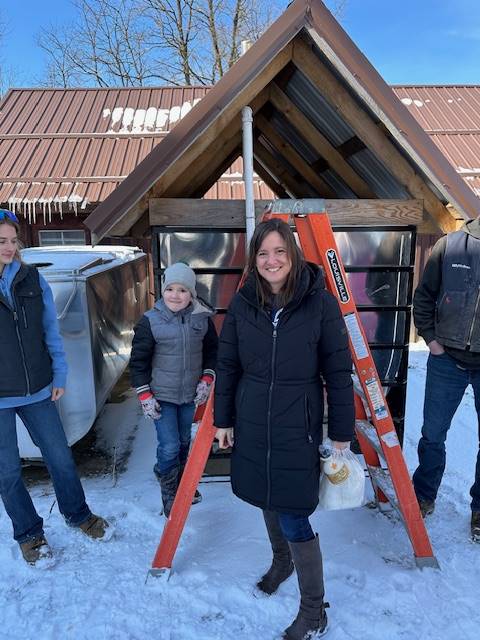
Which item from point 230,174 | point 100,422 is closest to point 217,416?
point 100,422

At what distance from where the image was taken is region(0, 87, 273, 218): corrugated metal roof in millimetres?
8039

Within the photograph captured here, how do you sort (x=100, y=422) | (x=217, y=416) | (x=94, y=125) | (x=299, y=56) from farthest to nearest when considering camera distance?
(x=94, y=125)
(x=100, y=422)
(x=299, y=56)
(x=217, y=416)

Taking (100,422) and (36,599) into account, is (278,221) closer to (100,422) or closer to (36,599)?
(36,599)

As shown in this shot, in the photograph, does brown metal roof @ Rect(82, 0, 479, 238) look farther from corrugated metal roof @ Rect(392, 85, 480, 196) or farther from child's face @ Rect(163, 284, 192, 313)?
corrugated metal roof @ Rect(392, 85, 480, 196)

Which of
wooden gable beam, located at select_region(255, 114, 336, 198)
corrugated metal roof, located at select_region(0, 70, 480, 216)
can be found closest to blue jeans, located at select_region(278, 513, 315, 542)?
wooden gable beam, located at select_region(255, 114, 336, 198)

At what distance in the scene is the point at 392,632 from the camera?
2.26m

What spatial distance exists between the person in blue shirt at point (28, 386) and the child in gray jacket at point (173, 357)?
0.50 meters

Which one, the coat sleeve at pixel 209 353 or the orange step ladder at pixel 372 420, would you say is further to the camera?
the coat sleeve at pixel 209 353

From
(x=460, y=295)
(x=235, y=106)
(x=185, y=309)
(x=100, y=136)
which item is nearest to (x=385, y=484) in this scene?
(x=460, y=295)

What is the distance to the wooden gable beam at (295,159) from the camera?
425cm

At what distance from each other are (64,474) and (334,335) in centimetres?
194

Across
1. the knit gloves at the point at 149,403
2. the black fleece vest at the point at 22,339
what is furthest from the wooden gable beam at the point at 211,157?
the knit gloves at the point at 149,403

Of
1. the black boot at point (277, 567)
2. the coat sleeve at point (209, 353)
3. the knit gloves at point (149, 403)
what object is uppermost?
the coat sleeve at point (209, 353)

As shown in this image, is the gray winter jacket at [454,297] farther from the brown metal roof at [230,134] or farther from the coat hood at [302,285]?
the coat hood at [302,285]
